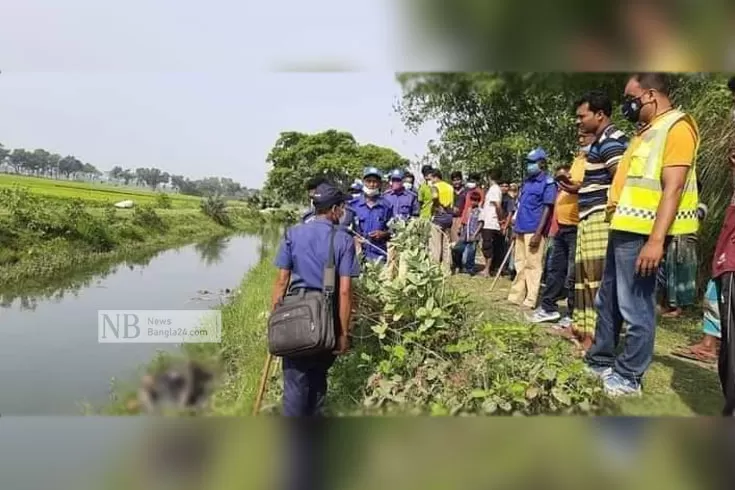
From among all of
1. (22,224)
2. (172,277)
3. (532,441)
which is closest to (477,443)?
(532,441)

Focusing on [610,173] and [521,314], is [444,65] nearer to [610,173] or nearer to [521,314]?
[610,173]

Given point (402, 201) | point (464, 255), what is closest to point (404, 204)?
point (402, 201)

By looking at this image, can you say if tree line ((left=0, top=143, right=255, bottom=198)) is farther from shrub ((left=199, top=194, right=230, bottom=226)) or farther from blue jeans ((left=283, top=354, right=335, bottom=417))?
blue jeans ((left=283, top=354, right=335, bottom=417))

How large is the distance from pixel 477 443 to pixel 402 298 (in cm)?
99

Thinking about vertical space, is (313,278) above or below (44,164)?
below

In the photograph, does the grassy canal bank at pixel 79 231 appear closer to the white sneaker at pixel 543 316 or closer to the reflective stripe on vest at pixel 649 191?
the reflective stripe on vest at pixel 649 191

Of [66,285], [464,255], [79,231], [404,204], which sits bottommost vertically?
[66,285]

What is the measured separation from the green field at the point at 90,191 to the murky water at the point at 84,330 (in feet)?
0.67

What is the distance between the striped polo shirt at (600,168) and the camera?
2.18 m

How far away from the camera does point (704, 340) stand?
2443 mm

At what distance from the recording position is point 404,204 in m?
3.55

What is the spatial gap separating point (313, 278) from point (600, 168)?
122 cm

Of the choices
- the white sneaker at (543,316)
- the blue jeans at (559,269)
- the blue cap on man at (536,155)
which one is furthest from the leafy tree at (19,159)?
the blue jeans at (559,269)

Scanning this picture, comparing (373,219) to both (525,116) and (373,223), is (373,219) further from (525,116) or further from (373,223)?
(525,116)
